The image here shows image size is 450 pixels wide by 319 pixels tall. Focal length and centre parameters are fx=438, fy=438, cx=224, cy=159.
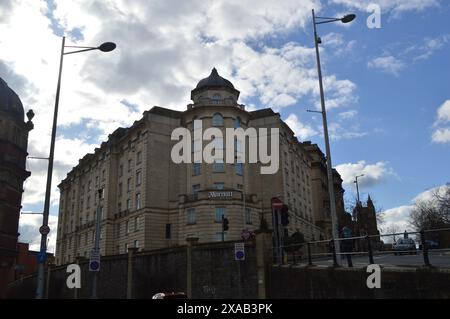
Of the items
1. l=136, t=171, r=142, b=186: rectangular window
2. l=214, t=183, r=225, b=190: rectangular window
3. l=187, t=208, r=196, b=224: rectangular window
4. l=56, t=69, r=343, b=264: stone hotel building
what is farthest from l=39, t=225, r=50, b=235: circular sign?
l=136, t=171, r=142, b=186: rectangular window

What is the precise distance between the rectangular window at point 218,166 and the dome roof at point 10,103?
20.8 metres

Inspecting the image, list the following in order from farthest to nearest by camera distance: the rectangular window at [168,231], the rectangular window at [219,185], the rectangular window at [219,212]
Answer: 1. the rectangular window at [168,231]
2. the rectangular window at [219,185]
3. the rectangular window at [219,212]

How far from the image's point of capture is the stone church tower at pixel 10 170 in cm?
4169

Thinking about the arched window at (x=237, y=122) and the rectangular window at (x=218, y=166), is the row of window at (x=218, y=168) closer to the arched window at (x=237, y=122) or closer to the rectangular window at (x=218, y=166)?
the rectangular window at (x=218, y=166)

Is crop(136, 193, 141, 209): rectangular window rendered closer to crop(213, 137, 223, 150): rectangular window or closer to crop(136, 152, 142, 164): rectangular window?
crop(136, 152, 142, 164): rectangular window

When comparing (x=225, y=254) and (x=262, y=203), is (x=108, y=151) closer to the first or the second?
(x=262, y=203)

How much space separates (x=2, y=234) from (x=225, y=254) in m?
25.7

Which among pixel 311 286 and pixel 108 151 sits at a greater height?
pixel 108 151

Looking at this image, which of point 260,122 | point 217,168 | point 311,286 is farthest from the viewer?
point 260,122

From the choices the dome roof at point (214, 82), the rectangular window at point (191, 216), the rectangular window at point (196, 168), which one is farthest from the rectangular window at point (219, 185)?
the dome roof at point (214, 82)

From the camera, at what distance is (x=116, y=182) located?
57500 mm

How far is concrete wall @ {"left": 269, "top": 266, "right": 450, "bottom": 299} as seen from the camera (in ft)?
36.7
